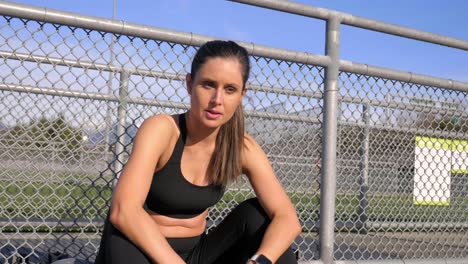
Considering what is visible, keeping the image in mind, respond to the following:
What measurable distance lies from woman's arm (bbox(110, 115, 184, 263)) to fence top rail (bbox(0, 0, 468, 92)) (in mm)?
573

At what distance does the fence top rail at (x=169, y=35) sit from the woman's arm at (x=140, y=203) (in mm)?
573

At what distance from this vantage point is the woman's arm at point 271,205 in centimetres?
196

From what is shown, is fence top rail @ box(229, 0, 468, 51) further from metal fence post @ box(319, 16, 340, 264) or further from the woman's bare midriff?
the woman's bare midriff

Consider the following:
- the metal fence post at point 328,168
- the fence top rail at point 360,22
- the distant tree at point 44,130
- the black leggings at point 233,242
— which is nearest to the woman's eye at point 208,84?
the black leggings at point 233,242

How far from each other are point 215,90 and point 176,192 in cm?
44

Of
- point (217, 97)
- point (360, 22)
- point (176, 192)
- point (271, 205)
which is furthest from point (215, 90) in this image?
point (360, 22)

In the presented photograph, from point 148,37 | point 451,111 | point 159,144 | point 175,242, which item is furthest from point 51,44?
point 451,111

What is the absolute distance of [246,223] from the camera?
2.07 m

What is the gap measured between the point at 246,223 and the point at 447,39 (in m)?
1.92

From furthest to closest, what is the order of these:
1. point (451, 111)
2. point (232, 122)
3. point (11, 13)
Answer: point (451, 111) → point (232, 122) → point (11, 13)

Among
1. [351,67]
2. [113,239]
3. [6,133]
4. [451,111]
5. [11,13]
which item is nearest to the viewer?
[113,239]

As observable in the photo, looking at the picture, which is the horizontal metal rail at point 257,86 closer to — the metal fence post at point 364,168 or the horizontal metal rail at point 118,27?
the horizontal metal rail at point 118,27

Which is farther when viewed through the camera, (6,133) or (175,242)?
(6,133)

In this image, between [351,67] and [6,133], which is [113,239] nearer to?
[351,67]
